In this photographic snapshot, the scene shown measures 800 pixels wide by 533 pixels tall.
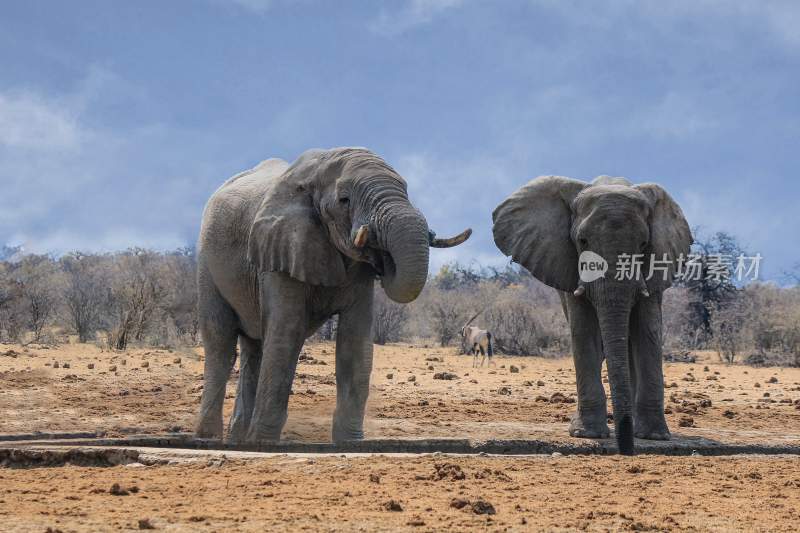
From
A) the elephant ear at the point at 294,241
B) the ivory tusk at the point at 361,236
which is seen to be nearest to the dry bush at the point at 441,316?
the elephant ear at the point at 294,241

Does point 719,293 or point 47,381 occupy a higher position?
point 719,293

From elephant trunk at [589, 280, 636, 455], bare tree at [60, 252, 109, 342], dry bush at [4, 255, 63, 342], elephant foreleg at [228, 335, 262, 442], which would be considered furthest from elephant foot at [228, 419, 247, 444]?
bare tree at [60, 252, 109, 342]

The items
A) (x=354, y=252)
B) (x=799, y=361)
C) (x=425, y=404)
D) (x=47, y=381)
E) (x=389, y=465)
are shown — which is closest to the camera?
(x=389, y=465)

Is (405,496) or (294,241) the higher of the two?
(294,241)

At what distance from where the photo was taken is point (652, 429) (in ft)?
30.4

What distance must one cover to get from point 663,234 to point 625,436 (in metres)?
2.32

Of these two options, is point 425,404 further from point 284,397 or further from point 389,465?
point 389,465

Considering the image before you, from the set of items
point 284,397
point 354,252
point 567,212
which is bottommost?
point 284,397

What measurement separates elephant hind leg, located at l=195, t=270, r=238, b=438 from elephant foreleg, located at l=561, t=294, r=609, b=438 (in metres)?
3.28

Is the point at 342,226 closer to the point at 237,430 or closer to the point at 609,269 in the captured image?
the point at 609,269

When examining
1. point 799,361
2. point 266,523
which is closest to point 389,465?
point 266,523

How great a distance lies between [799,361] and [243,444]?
67.8ft

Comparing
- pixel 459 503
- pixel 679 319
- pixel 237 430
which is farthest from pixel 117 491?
pixel 679 319

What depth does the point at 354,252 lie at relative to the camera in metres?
7.78
